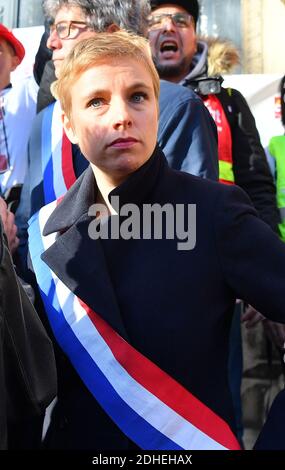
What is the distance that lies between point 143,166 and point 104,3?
1054mm

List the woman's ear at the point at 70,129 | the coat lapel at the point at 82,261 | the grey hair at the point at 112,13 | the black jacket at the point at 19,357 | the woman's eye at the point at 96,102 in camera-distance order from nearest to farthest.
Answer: the black jacket at the point at 19,357 → the coat lapel at the point at 82,261 → the woman's eye at the point at 96,102 → the woman's ear at the point at 70,129 → the grey hair at the point at 112,13

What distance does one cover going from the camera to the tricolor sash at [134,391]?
6.63ft

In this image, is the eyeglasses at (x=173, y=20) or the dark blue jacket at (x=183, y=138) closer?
the dark blue jacket at (x=183, y=138)

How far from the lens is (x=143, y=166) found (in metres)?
2.13

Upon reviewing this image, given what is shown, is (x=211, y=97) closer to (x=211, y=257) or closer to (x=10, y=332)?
(x=211, y=257)

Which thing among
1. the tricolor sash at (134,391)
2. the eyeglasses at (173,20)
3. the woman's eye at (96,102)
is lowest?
the tricolor sash at (134,391)

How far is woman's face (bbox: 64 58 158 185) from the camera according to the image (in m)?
2.13

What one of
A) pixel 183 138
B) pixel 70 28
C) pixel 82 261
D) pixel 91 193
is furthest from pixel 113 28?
pixel 82 261

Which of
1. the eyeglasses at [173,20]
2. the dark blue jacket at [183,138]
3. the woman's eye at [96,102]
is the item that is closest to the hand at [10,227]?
the dark blue jacket at [183,138]

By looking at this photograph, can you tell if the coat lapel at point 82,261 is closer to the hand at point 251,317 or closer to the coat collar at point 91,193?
the coat collar at point 91,193

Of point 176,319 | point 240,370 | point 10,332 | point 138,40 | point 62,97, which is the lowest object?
point 240,370

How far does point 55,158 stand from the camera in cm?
272

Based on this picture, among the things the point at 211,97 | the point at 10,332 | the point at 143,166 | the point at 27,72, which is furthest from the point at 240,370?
the point at 27,72

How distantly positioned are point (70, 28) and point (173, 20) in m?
0.94
